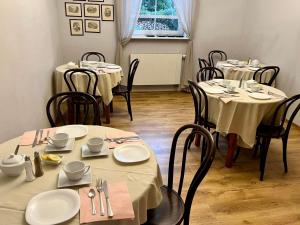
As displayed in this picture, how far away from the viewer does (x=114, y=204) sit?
983mm

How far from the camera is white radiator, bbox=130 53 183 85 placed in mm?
4820

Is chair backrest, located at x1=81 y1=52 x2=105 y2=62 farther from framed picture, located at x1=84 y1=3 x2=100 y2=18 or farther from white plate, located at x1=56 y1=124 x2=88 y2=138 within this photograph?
white plate, located at x1=56 y1=124 x2=88 y2=138

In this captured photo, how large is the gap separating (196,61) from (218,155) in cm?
273

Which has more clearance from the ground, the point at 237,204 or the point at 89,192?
the point at 89,192

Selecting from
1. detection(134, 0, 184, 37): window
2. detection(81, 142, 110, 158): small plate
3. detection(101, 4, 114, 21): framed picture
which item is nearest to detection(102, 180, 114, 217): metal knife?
detection(81, 142, 110, 158): small plate

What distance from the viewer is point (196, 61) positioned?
5.07m

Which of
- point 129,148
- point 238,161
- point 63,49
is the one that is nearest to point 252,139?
point 238,161

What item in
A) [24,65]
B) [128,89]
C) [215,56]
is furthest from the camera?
[215,56]

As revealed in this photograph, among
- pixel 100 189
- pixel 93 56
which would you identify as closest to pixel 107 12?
pixel 93 56

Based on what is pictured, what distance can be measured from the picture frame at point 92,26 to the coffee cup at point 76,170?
12.6ft

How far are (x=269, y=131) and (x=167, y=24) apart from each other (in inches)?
131

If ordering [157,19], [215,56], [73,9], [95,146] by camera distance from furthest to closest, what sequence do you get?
[215,56] → [157,19] → [73,9] → [95,146]

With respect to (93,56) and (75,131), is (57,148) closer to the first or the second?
(75,131)

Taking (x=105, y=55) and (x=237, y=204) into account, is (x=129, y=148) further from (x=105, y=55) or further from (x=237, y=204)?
(x=105, y=55)
